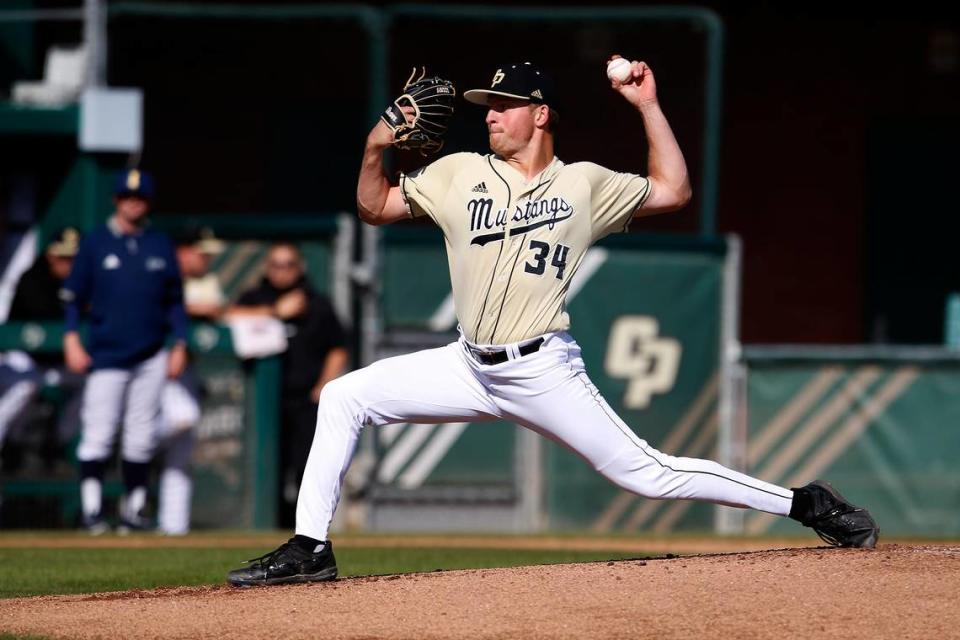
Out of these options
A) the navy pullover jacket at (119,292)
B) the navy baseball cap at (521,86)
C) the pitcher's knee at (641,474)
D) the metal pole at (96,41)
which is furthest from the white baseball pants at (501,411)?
the metal pole at (96,41)

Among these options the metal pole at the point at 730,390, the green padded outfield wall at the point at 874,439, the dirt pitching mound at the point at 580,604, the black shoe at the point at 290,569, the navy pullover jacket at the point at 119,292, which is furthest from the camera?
the metal pole at the point at 730,390

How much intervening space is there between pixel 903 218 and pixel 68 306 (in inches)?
310

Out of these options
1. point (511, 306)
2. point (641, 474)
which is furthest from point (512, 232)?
point (641, 474)

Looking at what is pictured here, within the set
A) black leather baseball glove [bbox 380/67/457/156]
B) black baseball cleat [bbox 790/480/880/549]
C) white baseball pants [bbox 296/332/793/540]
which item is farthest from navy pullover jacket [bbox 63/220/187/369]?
black baseball cleat [bbox 790/480/880/549]

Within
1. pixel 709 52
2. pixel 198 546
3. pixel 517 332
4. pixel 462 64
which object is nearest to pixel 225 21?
pixel 462 64

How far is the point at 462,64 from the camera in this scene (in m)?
14.3

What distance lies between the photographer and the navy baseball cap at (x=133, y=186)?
9562 mm

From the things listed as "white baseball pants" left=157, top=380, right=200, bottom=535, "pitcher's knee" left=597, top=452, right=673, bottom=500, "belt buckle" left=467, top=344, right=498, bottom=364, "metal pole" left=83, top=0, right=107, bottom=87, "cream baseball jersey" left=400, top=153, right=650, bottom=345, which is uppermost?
"metal pole" left=83, top=0, right=107, bottom=87

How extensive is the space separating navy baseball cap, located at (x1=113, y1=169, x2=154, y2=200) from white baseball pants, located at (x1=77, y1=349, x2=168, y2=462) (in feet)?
3.02

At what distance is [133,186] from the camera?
961 centimetres

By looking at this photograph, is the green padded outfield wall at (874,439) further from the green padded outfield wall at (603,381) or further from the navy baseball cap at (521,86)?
the navy baseball cap at (521,86)

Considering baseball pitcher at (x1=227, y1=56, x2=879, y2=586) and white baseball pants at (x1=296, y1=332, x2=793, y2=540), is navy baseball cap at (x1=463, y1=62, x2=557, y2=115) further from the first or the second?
white baseball pants at (x1=296, y1=332, x2=793, y2=540)

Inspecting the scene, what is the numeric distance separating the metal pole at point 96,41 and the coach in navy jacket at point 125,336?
183 cm

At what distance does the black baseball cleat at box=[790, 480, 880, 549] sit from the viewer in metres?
6.14
